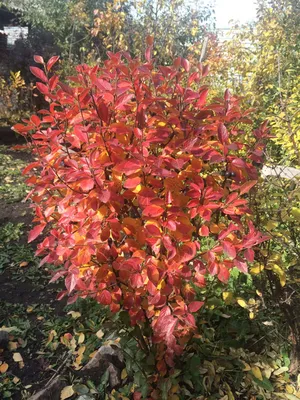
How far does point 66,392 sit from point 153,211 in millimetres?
1228

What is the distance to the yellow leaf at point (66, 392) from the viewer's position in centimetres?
187

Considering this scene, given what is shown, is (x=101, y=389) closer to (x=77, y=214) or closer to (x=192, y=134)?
(x=77, y=214)

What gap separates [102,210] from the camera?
4.40 ft

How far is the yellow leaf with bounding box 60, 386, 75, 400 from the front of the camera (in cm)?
187

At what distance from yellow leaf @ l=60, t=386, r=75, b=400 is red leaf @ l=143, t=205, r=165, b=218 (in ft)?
3.91

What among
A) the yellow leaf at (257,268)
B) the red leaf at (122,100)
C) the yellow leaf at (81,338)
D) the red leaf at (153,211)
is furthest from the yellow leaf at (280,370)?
the red leaf at (122,100)

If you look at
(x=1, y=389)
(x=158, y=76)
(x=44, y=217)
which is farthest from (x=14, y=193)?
(x=158, y=76)

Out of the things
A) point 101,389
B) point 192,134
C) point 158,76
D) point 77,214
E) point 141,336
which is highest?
point 158,76

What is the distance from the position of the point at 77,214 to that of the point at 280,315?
1.48 meters

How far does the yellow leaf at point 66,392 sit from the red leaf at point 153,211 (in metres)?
1.19

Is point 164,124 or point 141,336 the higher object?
point 164,124

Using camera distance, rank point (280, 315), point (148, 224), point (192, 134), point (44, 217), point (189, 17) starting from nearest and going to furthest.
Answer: point (148, 224) → point (192, 134) → point (44, 217) → point (280, 315) → point (189, 17)

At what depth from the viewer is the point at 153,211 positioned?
126 cm

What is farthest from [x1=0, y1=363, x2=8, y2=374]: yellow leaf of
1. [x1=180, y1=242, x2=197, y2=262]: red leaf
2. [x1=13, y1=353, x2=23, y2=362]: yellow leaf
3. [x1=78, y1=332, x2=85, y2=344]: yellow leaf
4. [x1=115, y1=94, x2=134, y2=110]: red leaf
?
[x1=115, y1=94, x2=134, y2=110]: red leaf
